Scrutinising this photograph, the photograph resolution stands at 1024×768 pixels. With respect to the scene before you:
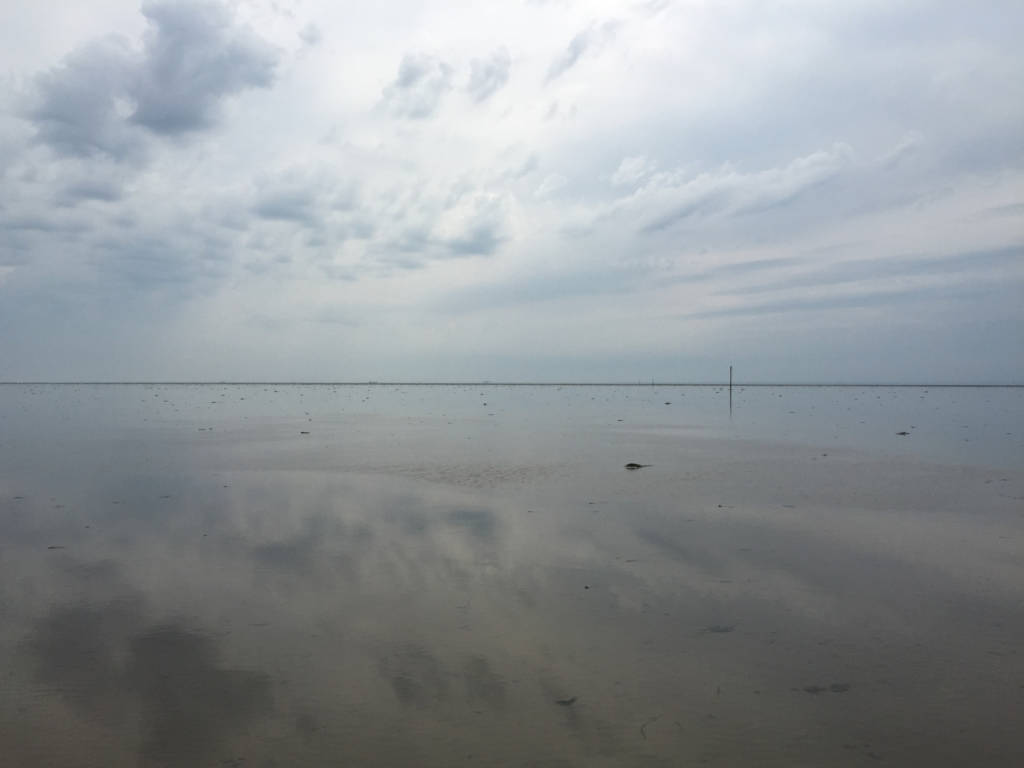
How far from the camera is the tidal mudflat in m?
5.46

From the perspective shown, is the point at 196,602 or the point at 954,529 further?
the point at 954,529

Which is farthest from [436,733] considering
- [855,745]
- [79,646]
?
[79,646]

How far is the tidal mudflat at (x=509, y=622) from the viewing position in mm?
5464

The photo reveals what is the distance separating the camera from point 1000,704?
5.98 metres

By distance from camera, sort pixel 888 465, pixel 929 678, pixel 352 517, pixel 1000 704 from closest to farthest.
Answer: pixel 1000 704
pixel 929 678
pixel 352 517
pixel 888 465

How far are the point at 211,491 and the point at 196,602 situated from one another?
8.59 metres

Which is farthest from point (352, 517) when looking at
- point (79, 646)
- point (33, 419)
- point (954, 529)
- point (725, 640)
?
point (33, 419)

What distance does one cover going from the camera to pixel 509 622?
7992 mm

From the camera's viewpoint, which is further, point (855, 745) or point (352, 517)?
point (352, 517)

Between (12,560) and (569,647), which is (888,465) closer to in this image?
(569,647)

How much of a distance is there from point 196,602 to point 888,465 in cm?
2116

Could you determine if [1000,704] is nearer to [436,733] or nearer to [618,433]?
[436,733]

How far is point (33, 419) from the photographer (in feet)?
142

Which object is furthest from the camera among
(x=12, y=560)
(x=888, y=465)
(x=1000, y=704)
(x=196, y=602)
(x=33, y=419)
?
(x=33, y=419)
